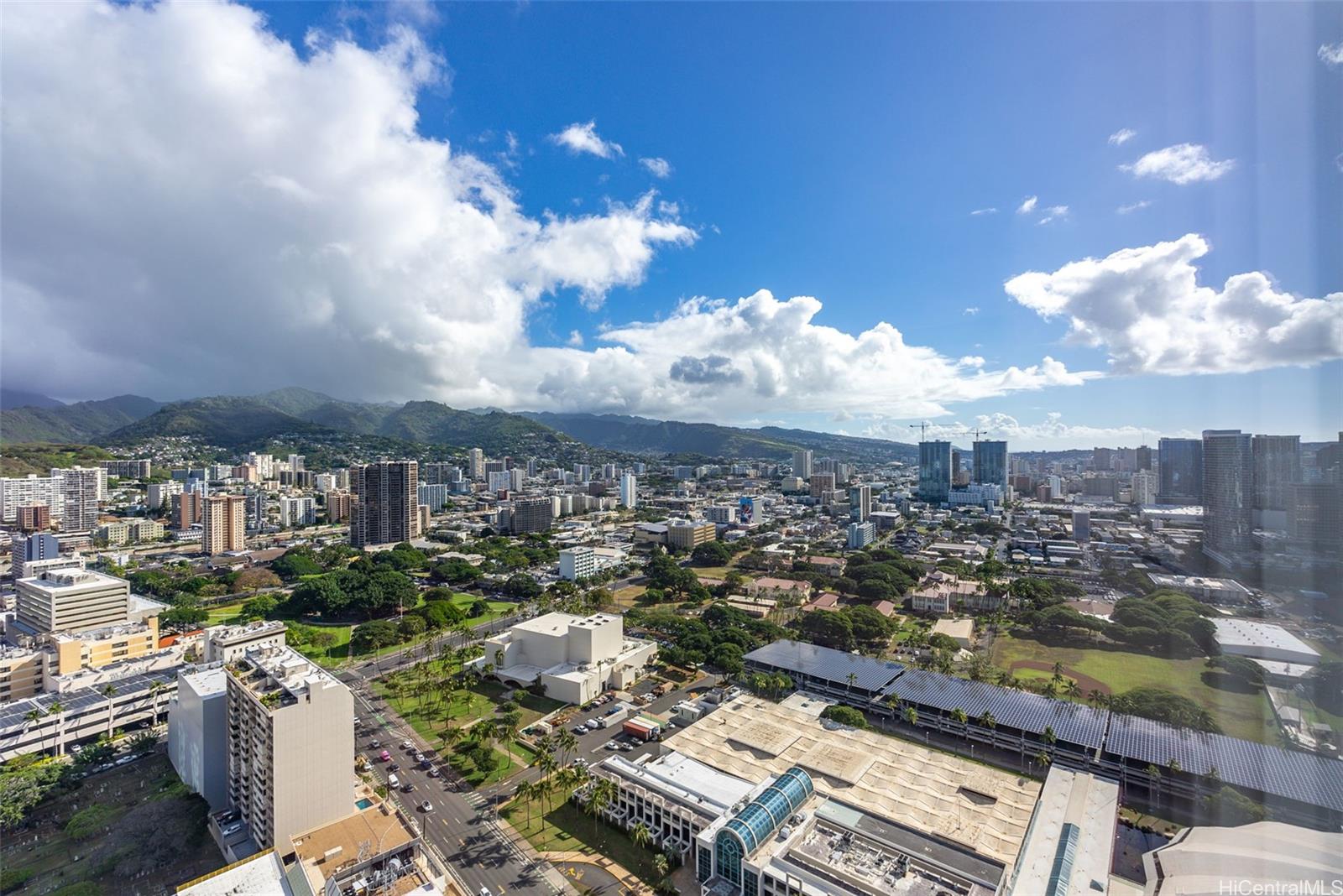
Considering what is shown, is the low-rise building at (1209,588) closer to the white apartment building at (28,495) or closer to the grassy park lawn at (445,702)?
the grassy park lawn at (445,702)

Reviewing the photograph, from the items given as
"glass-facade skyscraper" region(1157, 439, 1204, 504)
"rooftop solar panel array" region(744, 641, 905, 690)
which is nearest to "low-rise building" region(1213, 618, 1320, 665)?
"rooftop solar panel array" region(744, 641, 905, 690)

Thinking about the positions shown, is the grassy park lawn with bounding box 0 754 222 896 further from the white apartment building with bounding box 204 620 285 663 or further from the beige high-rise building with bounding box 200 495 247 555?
the beige high-rise building with bounding box 200 495 247 555

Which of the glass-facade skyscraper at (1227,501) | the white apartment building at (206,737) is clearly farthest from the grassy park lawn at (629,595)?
the glass-facade skyscraper at (1227,501)

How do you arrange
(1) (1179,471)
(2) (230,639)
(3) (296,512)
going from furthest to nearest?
(3) (296,512) → (1) (1179,471) → (2) (230,639)

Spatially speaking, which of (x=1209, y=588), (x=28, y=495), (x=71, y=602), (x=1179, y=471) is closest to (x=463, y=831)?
(x=71, y=602)

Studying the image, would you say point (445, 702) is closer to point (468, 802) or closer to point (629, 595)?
point (468, 802)
